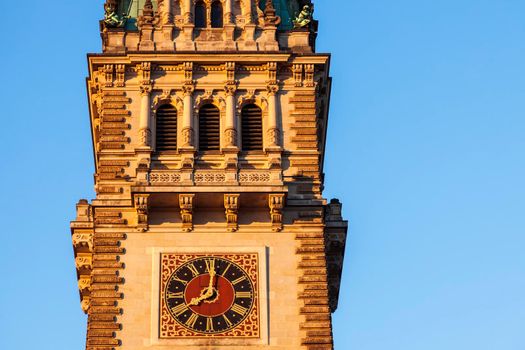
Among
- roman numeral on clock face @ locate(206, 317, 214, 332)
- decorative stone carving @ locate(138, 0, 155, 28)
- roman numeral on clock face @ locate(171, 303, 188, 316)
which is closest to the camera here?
roman numeral on clock face @ locate(206, 317, 214, 332)

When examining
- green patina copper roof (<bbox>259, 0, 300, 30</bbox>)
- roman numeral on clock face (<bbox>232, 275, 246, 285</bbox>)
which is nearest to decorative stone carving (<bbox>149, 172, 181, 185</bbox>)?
roman numeral on clock face (<bbox>232, 275, 246, 285</bbox>)

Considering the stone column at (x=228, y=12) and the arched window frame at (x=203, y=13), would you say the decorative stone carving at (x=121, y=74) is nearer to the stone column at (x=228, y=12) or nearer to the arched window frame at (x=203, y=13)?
the arched window frame at (x=203, y=13)

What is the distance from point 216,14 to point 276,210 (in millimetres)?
8582

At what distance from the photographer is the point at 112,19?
47000 millimetres

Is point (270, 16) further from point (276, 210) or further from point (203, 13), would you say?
point (276, 210)

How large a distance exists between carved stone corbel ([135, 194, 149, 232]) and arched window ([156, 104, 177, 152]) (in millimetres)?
2621

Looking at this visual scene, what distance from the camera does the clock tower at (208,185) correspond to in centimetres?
4062

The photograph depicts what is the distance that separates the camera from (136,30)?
155 ft

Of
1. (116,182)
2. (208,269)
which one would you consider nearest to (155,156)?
(116,182)

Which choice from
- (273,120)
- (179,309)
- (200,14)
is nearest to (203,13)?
(200,14)

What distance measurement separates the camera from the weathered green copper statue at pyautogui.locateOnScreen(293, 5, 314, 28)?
1869 inches

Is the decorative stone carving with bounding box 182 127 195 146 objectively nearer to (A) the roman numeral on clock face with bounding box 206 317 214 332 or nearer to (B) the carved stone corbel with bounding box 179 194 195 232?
(B) the carved stone corbel with bounding box 179 194 195 232

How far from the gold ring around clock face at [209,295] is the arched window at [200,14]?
9303 millimetres

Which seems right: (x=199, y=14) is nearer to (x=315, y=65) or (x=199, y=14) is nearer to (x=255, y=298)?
(x=315, y=65)
